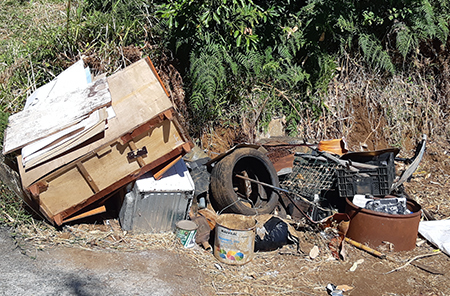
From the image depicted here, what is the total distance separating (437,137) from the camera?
309 inches

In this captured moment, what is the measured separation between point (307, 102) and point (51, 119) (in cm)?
453

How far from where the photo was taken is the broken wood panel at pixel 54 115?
3973 mm

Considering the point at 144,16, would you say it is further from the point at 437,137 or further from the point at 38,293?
the point at 437,137

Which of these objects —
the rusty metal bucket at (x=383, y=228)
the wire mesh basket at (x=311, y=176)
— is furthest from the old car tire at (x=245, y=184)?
the rusty metal bucket at (x=383, y=228)

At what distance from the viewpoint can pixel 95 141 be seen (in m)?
3.98

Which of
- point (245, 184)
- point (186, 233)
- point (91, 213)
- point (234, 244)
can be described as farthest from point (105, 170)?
point (245, 184)

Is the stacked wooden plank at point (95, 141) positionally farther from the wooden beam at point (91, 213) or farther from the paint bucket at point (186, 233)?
the paint bucket at point (186, 233)

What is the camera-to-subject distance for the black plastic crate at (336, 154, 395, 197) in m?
4.98

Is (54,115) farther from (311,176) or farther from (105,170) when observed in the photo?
(311,176)

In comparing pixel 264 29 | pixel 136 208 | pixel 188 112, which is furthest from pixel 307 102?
pixel 136 208

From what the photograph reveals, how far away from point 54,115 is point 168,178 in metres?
1.36

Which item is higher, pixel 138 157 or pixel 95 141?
pixel 95 141

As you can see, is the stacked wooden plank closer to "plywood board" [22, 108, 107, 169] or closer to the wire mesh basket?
"plywood board" [22, 108, 107, 169]

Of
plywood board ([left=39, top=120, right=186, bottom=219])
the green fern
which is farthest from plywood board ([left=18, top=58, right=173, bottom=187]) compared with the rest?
the green fern
